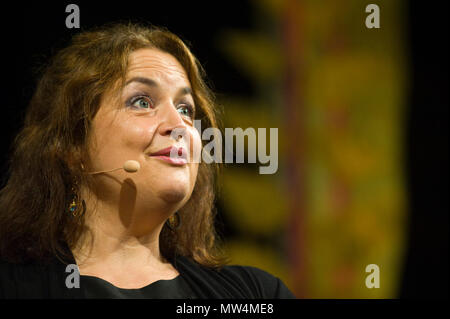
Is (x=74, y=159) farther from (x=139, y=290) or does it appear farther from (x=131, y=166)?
(x=139, y=290)

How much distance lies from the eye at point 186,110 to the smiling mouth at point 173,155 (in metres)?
0.18

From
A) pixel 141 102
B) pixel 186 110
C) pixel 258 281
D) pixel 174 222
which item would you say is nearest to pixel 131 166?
pixel 141 102

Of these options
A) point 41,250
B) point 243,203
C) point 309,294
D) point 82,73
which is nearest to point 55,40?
point 82,73

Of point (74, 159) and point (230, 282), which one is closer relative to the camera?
point (74, 159)

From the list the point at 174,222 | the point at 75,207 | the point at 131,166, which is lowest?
the point at 174,222

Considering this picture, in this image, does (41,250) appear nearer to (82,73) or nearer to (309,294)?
(82,73)

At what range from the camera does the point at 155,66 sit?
1550 mm

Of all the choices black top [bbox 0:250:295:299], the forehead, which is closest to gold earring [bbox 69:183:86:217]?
black top [bbox 0:250:295:299]

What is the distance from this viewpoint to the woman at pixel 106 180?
1426 mm

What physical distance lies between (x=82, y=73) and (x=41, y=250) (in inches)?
20.5

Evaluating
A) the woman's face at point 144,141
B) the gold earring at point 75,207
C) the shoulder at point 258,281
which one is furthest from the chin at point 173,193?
the shoulder at point 258,281

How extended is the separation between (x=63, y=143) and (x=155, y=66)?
13.6 inches

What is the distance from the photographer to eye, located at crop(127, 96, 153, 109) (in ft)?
4.91

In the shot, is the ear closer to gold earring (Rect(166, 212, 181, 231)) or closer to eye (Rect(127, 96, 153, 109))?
eye (Rect(127, 96, 153, 109))
